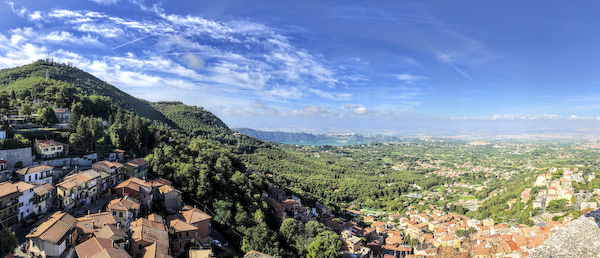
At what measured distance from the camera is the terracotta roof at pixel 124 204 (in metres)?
12.2

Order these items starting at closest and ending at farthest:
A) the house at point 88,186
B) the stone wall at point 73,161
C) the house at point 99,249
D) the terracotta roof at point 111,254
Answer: the terracotta roof at point 111,254 → the house at point 99,249 → the house at point 88,186 → the stone wall at point 73,161

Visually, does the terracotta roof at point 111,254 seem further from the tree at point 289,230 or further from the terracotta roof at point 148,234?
the tree at point 289,230

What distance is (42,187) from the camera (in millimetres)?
12008

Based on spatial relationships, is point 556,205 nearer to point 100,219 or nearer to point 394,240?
point 394,240

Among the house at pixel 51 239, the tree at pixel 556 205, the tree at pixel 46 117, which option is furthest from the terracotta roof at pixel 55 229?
the tree at pixel 556 205

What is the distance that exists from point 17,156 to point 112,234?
29.9 feet

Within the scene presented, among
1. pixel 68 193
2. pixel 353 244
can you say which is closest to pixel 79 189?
pixel 68 193

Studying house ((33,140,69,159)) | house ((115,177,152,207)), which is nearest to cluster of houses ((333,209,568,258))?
house ((115,177,152,207))

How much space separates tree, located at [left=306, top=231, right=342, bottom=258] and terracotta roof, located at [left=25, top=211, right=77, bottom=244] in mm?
12359

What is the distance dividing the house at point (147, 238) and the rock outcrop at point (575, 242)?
1169 centimetres

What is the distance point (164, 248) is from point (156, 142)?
16.3 meters

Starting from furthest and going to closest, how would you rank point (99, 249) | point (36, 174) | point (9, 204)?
point (36, 174), point (9, 204), point (99, 249)

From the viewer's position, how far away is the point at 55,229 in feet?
Result: 30.8

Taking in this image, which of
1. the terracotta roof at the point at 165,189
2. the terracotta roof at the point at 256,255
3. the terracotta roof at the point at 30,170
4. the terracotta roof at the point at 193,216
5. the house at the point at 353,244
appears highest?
the terracotta roof at the point at 30,170
